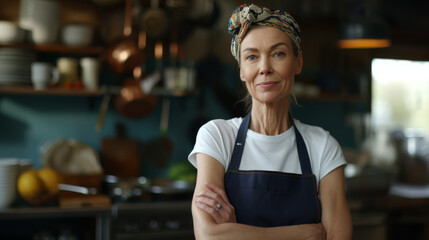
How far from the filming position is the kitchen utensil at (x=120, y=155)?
144 inches

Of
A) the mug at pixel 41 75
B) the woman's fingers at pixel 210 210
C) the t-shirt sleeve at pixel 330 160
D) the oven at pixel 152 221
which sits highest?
the mug at pixel 41 75

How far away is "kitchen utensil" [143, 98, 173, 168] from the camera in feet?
12.6

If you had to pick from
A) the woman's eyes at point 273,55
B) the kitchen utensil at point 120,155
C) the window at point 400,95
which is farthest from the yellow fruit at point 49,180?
the window at point 400,95

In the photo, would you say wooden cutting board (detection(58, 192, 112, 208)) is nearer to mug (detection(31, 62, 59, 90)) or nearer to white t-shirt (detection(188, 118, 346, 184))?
mug (detection(31, 62, 59, 90))

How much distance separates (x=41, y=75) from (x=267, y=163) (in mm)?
2296

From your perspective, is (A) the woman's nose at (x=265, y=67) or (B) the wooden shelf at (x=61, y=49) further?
(B) the wooden shelf at (x=61, y=49)

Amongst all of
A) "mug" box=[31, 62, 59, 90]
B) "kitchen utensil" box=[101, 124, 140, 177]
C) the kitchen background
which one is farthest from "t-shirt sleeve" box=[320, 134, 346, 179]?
"kitchen utensil" box=[101, 124, 140, 177]

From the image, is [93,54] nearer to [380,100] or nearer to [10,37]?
[10,37]

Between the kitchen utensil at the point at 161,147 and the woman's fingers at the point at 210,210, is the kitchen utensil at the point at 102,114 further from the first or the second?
the woman's fingers at the point at 210,210

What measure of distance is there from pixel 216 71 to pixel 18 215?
1.81 meters

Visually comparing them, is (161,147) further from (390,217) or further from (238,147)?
(238,147)

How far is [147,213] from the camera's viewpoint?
10.2 feet

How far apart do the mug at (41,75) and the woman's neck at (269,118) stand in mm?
2205

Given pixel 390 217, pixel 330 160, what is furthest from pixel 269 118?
pixel 390 217
